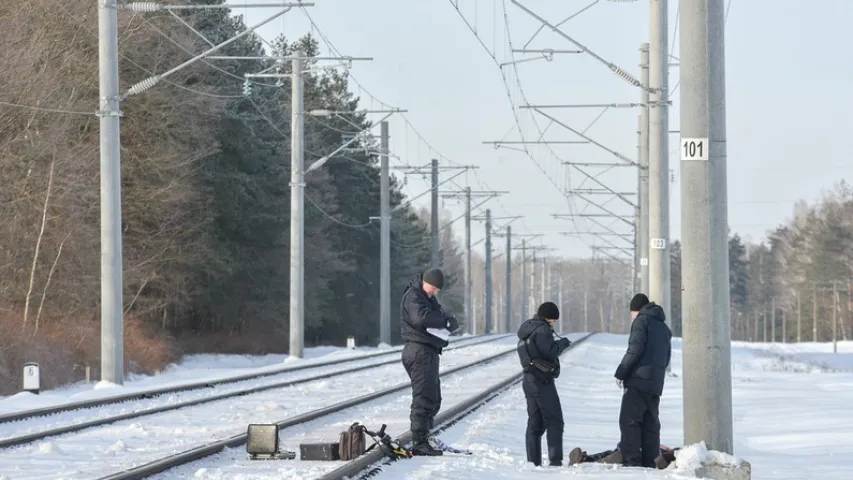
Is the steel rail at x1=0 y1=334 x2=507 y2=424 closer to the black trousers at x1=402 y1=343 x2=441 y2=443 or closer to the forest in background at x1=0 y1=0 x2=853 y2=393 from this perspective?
the forest in background at x1=0 y1=0 x2=853 y2=393

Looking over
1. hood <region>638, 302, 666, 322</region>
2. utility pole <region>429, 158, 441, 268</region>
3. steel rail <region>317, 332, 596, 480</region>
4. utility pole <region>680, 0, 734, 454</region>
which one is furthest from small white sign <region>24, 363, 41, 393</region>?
utility pole <region>429, 158, 441, 268</region>

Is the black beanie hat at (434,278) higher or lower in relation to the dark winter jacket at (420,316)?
higher

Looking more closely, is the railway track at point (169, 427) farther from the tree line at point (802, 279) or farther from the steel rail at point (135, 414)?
the tree line at point (802, 279)

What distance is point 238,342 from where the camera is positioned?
58969 mm

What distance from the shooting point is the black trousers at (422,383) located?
1498 cm

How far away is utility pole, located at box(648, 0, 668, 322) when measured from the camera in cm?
3169

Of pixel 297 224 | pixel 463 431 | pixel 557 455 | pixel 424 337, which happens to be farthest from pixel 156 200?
pixel 557 455

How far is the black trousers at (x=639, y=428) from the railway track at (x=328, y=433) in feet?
8.04

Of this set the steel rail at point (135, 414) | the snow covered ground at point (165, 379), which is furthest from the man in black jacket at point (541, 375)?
the snow covered ground at point (165, 379)

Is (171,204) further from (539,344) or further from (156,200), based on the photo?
(539,344)

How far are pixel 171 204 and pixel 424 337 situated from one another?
Answer: 3347 centimetres

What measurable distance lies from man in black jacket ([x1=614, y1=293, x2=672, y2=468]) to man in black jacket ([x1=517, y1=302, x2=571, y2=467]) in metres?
0.66

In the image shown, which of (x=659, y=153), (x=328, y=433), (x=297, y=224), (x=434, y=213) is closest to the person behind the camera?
(x=328, y=433)

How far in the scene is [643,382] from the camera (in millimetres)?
14359
